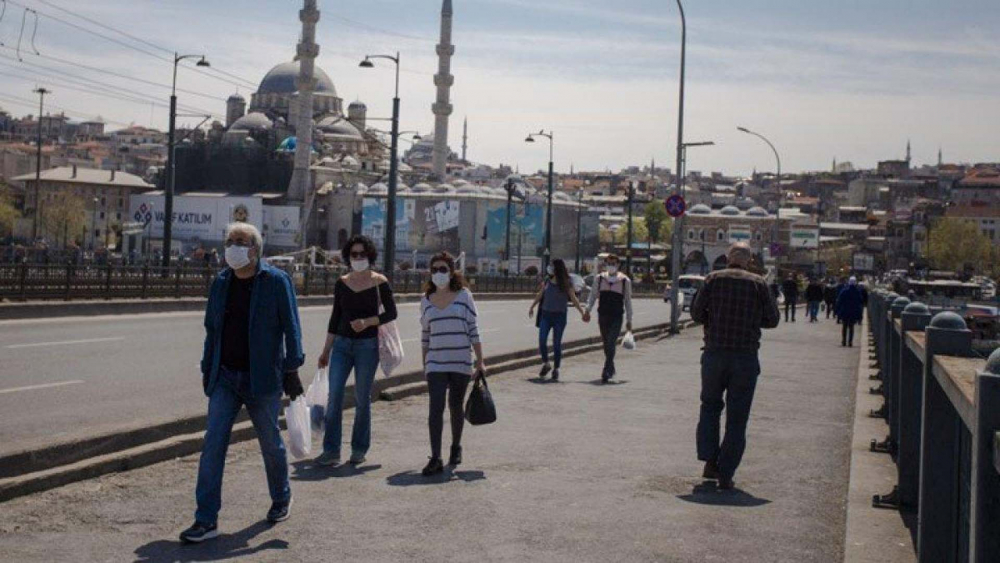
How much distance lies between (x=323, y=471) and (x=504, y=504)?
5.56 feet

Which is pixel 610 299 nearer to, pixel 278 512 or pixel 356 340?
pixel 356 340

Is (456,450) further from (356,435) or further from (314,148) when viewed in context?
(314,148)

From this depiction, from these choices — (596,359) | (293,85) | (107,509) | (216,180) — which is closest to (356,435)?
(107,509)

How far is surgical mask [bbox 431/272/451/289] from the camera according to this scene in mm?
10094

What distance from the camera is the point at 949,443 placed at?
229 inches

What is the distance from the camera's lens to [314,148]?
14275 cm

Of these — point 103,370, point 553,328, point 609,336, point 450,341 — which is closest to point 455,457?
point 450,341

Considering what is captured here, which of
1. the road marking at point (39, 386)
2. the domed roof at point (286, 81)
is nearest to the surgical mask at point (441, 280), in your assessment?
the road marking at point (39, 386)

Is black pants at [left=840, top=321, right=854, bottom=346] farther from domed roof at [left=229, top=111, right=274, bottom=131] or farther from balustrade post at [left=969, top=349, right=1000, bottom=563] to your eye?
domed roof at [left=229, top=111, right=274, bottom=131]

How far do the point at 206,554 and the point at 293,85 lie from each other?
15188 cm

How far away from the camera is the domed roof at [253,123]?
478 ft

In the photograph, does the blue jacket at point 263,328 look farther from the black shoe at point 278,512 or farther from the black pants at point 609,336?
the black pants at point 609,336

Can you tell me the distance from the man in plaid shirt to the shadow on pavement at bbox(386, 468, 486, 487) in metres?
1.57

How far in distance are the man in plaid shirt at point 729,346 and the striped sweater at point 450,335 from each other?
167 centimetres
